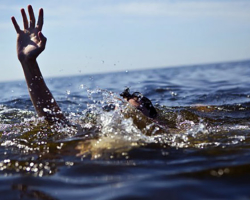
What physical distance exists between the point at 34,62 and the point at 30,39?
14.0 inches

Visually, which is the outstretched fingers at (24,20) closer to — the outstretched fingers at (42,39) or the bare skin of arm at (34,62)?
the bare skin of arm at (34,62)

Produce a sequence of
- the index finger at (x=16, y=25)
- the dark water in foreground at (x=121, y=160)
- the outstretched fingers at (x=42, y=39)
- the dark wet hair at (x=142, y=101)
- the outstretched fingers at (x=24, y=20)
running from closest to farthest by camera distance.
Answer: the dark water in foreground at (x=121, y=160)
the outstretched fingers at (x=42, y=39)
the index finger at (x=16, y=25)
the outstretched fingers at (x=24, y=20)
the dark wet hair at (x=142, y=101)

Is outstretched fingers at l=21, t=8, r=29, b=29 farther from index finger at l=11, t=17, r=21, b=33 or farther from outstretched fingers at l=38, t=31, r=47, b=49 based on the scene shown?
outstretched fingers at l=38, t=31, r=47, b=49

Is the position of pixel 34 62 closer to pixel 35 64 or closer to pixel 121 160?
pixel 35 64

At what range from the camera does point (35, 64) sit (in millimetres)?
4656

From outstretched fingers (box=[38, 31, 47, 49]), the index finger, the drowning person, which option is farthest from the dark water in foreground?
the index finger

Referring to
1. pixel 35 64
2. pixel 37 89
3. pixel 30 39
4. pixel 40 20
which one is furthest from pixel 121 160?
pixel 40 20

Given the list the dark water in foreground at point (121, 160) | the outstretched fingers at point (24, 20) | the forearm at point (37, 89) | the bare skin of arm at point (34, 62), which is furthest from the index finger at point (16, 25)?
the dark water in foreground at point (121, 160)

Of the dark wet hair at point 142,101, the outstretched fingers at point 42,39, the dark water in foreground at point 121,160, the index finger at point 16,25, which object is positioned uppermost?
the index finger at point 16,25

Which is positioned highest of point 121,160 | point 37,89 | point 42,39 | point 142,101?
point 42,39

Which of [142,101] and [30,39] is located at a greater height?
[30,39]

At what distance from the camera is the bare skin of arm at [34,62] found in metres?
4.57

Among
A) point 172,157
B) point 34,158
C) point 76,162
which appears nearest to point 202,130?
point 172,157

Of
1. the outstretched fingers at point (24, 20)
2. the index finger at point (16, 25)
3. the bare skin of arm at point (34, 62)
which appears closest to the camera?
the bare skin of arm at point (34, 62)
